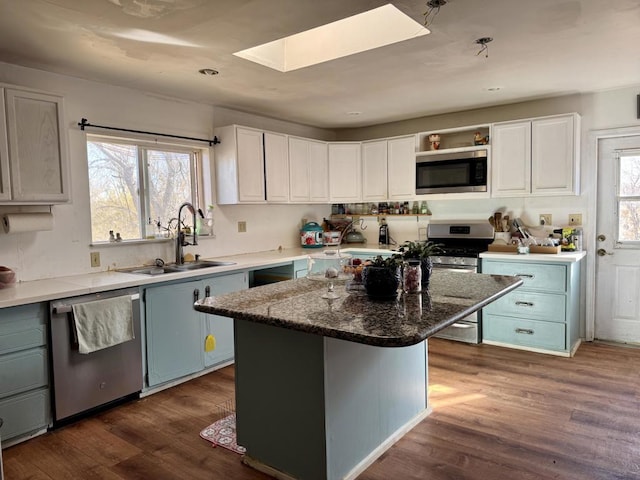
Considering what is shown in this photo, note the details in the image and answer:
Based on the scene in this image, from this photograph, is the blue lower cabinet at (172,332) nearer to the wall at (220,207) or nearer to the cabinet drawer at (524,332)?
the wall at (220,207)

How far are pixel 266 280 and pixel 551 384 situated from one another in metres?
2.55

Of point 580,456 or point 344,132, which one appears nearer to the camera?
point 580,456

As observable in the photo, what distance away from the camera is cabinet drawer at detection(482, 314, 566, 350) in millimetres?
3863

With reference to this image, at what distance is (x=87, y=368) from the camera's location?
282 centimetres

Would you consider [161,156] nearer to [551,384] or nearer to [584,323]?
[551,384]

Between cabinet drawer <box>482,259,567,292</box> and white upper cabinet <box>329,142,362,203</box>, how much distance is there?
5.92ft

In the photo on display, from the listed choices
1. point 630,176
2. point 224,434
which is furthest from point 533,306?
point 224,434

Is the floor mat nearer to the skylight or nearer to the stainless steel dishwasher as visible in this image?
the stainless steel dishwasher

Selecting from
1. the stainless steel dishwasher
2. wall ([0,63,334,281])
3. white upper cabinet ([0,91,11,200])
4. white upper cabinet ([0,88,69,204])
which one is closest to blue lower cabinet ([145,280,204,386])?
the stainless steel dishwasher

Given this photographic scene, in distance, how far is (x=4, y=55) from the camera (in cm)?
278

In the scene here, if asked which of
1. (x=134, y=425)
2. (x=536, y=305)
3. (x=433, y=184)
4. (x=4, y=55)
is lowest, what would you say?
(x=134, y=425)

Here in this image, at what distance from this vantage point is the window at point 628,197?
13.2 ft

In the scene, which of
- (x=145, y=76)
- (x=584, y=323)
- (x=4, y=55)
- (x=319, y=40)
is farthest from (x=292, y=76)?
(x=584, y=323)

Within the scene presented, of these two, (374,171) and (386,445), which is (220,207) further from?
(386,445)
